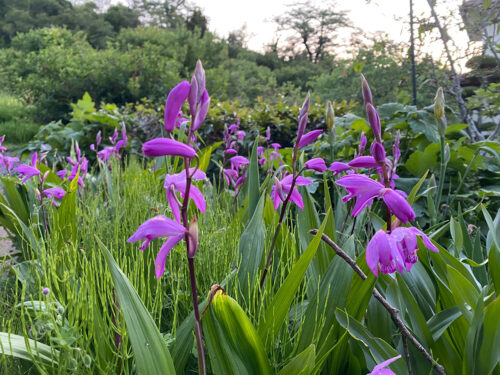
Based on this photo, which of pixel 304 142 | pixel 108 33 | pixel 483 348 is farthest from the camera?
pixel 108 33

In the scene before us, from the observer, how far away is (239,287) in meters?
1.00

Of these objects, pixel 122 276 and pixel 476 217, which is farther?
pixel 476 217

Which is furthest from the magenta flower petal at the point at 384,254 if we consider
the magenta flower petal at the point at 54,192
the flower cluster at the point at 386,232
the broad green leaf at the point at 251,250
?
the magenta flower petal at the point at 54,192

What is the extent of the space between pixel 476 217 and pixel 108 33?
21593mm

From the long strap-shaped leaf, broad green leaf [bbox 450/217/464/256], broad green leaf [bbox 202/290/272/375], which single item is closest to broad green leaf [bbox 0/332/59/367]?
the long strap-shaped leaf

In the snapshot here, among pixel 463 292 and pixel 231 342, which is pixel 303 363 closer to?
pixel 231 342

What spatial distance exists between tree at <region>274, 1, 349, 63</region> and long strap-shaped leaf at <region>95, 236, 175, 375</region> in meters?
24.1

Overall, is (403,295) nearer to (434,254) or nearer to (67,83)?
(434,254)

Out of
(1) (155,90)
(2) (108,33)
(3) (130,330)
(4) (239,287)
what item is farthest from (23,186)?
(2) (108,33)

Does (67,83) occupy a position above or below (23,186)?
above

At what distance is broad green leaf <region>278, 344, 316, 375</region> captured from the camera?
0.67 m

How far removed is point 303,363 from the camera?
690 mm

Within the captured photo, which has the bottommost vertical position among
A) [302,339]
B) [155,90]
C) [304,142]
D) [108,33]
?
[302,339]

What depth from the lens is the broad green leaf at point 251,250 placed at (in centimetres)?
107
